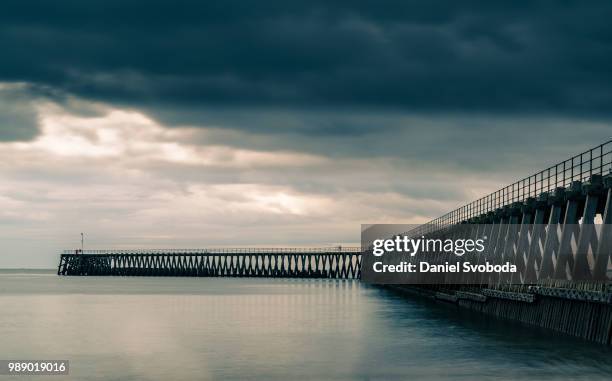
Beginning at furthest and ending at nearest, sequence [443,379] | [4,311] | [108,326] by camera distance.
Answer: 1. [4,311]
2. [108,326]
3. [443,379]

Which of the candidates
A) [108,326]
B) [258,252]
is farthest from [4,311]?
[258,252]

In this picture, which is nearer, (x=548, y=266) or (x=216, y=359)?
(x=216, y=359)

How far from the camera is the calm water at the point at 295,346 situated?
122 ft

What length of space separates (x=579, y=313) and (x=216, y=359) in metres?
16.4

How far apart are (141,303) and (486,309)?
4173 centimetres

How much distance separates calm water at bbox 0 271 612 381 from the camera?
3716 cm

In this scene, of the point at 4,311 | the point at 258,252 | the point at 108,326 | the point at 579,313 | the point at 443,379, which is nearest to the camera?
the point at 443,379

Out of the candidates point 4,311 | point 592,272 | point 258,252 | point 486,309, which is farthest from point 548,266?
point 258,252

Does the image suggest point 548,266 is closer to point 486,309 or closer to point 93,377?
point 486,309

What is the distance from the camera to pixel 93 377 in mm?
36281

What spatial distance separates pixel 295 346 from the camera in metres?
48.6

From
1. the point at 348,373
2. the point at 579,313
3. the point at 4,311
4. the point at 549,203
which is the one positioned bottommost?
the point at 4,311

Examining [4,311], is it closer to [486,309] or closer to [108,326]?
[108,326]

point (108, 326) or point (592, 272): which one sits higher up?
point (592, 272)
